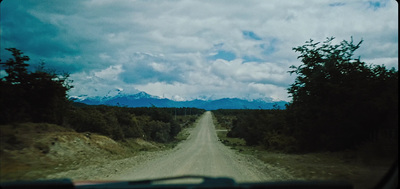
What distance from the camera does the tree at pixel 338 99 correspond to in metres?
Result: 13.4

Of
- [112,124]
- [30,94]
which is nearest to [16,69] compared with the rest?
[30,94]

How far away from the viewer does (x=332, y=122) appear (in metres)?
15.8

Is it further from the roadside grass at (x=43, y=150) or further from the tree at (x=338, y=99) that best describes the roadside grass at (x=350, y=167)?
the roadside grass at (x=43, y=150)

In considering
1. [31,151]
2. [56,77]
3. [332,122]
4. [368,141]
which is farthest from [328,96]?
[56,77]

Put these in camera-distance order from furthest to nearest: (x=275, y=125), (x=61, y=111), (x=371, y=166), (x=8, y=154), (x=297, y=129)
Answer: (x=275, y=125) → (x=61, y=111) → (x=297, y=129) → (x=8, y=154) → (x=371, y=166)

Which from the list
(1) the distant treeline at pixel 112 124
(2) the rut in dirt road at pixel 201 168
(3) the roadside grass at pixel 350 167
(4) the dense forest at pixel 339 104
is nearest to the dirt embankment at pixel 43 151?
(1) the distant treeline at pixel 112 124

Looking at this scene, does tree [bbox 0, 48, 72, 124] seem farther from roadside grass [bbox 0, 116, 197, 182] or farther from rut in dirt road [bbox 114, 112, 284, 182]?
rut in dirt road [bbox 114, 112, 284, 182]

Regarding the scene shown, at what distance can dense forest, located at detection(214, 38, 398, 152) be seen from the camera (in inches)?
509

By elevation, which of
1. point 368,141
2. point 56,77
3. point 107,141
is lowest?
point 107,141

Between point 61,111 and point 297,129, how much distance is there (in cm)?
1845

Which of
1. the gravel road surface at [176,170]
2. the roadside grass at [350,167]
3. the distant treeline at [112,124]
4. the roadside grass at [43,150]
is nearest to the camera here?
the roadside grass at [350,167]

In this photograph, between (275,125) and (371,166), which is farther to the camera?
(275,125)

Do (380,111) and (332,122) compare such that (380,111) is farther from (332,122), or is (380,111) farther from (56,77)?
(56,77)

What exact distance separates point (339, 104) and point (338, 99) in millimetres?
315
